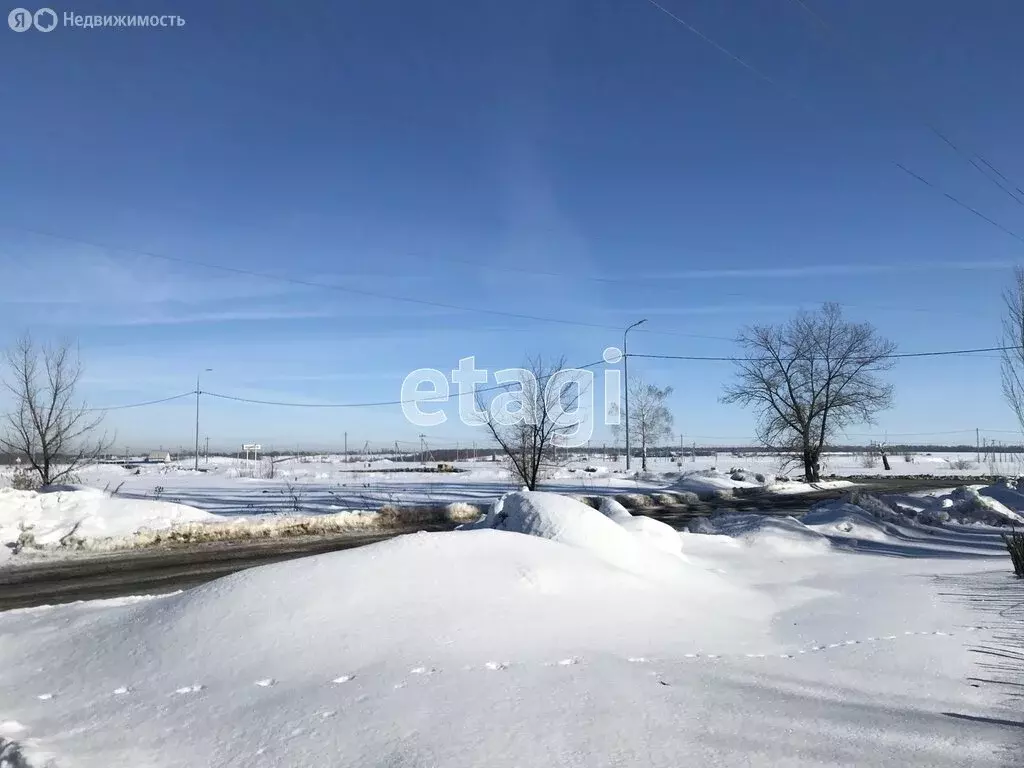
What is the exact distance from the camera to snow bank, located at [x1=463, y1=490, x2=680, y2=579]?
9508 millimetres

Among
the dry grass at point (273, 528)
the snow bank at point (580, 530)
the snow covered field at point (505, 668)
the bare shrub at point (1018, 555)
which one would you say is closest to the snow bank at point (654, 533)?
the snow bank at point (580, 530)

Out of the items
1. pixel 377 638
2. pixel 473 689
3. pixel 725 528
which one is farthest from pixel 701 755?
pixel 725 528

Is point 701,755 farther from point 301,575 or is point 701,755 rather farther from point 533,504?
point 533,504

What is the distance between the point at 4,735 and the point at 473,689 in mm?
2751

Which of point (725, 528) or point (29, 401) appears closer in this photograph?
point (725, 528)

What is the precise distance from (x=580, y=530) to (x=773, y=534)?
248 inches

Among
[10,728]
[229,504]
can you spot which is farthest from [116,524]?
[10,728]

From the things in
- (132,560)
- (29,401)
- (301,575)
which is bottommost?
(132,560)

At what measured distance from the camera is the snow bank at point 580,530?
9508 millimetres

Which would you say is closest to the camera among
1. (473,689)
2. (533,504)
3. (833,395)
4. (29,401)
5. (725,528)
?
(473,689)

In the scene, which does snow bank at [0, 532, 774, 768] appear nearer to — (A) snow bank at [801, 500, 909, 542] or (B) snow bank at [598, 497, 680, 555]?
(B) snow bank at [598, 497, 680, 555]

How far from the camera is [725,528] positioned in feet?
52.0

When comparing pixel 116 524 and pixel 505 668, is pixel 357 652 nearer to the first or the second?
pixel 505 668

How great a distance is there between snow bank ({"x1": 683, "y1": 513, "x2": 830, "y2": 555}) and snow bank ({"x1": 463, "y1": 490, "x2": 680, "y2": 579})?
338cm
